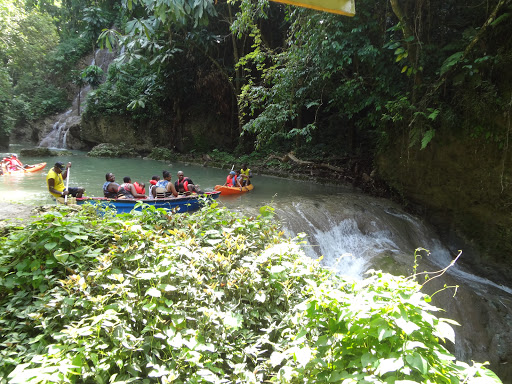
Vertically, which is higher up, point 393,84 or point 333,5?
point 393,84

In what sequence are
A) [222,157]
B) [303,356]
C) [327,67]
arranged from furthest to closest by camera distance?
[222,157], [327,67], [303,356]

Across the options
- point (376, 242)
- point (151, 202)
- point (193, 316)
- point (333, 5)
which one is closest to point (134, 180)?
point (151, 202)

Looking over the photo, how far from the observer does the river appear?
5859mm

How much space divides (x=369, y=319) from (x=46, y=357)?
1948mm

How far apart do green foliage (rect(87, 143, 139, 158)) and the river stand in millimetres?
6846

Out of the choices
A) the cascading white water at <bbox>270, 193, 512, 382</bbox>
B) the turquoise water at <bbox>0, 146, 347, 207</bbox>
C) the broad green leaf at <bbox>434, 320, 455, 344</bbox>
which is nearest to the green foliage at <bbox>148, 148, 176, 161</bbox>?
the turquoise water at <bbox>0, 146, 347, 207</bbox>

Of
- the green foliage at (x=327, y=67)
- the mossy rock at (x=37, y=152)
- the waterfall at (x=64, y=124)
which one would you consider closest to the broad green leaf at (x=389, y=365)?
the green foliage at (x=327, y=67)

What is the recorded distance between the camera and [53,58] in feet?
98.7

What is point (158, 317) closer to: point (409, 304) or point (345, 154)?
point (409, 304)

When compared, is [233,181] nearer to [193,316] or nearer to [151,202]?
[151,202]

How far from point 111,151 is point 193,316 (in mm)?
20092

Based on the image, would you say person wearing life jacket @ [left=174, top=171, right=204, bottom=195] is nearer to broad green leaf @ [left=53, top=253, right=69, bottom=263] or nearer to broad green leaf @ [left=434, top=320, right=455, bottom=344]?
broad green leaf @ [left=53, top=253, right=69, bottom=263]

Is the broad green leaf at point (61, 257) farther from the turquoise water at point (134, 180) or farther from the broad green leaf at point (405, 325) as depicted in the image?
the turquoise water at point (134, 180)

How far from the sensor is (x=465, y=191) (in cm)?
886
